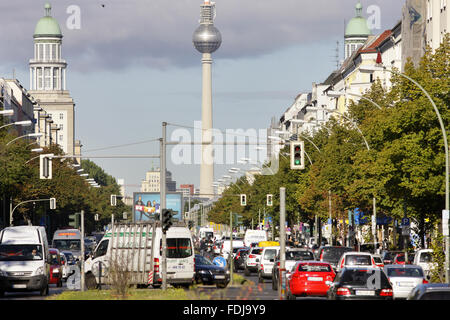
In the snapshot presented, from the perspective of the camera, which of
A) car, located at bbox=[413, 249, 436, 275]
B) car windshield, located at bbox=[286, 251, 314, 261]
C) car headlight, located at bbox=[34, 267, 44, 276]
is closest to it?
car headlight, located at bbox=[34, 267, 44, 276]

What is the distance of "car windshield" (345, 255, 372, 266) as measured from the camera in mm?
42250

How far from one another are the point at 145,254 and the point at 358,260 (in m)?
8.13

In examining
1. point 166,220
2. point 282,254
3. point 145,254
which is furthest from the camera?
point 145,254

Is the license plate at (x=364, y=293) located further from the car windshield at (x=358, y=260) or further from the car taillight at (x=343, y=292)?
the car windshield at (x=358, y=260)

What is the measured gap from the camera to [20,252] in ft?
128

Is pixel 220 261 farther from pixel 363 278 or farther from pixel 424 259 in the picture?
pixel 363 278

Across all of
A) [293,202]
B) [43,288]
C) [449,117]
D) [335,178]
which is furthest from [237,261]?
[43,288]

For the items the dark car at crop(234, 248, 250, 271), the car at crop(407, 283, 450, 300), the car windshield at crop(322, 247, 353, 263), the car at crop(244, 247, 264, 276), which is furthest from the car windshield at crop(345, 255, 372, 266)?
the dark car at crop(234, 248, 250, 271)

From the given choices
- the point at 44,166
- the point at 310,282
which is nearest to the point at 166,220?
the point at 310,282

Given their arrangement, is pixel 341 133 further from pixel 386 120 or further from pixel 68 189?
pixel 68 189

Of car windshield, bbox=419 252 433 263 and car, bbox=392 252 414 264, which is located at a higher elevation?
car windshield, bbox=419 252 433 263

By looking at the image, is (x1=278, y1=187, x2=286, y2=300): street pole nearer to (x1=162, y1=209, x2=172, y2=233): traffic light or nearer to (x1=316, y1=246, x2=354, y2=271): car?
(x1=162, y1=209, x2=172, y2=233): traffic light

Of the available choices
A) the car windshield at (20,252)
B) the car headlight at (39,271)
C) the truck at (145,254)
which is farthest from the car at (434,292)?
the car windshield at (20,252)

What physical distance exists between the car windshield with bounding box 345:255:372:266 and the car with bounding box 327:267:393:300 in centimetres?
1253
